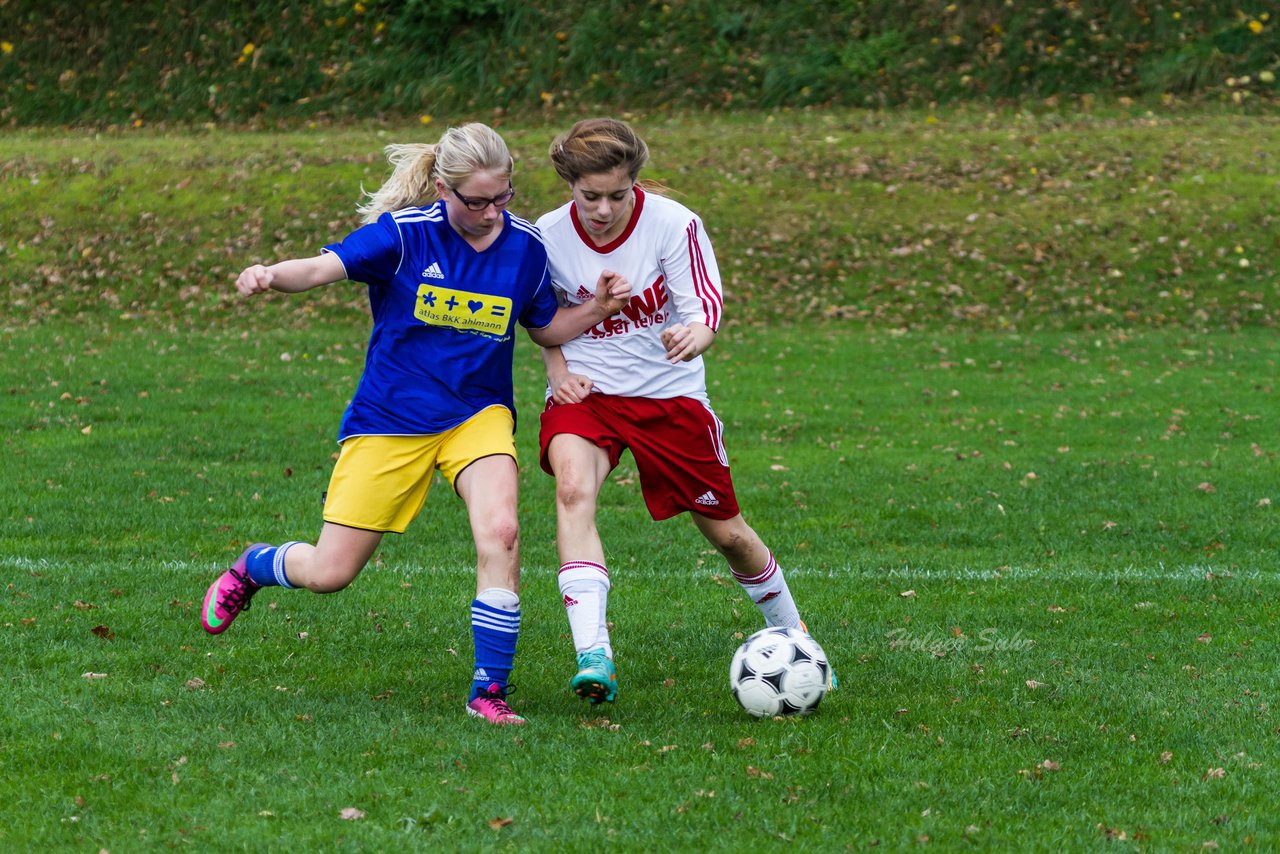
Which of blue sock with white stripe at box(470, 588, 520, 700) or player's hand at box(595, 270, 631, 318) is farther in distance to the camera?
player's hand at box(595, 270, 631, 318)

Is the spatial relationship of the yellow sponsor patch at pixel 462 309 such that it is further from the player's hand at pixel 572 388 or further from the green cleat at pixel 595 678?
the green cleat at pixel 595 678

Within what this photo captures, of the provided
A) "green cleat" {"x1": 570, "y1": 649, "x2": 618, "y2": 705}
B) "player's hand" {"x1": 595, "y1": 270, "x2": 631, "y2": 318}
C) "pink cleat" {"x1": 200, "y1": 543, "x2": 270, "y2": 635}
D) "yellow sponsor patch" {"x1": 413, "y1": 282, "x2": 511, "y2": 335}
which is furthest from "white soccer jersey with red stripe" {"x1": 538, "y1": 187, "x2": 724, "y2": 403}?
"pink cleat" {"x1": 200, "y1": 543, "x2": 270, "y2": 635}

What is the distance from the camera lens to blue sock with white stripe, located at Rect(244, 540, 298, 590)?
5844 millimetres

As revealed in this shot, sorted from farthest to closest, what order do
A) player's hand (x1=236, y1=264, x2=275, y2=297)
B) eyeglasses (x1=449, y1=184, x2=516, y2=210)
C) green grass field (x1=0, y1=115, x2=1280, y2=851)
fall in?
eyeglasses (x1=449, y1=184, x2=516, y2=210) → player's hand (x1=236, y1=264, x2=275, y2=297) → green grass field (x1=0, y1=115, x2=1280, y2=851)

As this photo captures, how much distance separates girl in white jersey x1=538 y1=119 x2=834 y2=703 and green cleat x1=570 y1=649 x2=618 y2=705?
0.37 m

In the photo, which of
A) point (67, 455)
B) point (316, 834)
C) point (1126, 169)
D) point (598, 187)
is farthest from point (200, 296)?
point (316, 834)

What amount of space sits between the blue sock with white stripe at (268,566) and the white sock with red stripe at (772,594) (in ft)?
5.81

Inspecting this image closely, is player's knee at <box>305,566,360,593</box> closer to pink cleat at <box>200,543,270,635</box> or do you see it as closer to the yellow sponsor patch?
pink cleat at <box>200,543,270,635</box>

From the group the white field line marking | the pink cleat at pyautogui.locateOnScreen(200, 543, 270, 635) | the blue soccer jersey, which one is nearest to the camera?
the blue soccer jersey

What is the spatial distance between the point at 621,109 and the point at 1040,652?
20.4 meters

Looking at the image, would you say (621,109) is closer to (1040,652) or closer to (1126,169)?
(1126,169)

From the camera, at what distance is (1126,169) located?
20547 mm

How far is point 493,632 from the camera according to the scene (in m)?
5.34

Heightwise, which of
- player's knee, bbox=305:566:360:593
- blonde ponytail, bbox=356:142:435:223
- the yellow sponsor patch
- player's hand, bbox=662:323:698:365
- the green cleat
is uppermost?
blonde ponytail, bbox=356:142:435:223
